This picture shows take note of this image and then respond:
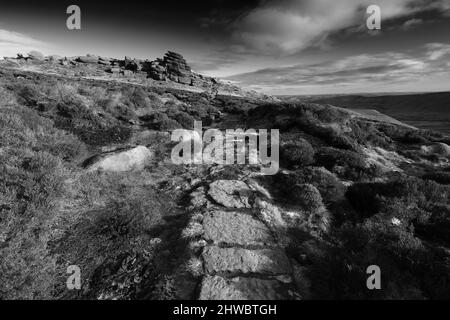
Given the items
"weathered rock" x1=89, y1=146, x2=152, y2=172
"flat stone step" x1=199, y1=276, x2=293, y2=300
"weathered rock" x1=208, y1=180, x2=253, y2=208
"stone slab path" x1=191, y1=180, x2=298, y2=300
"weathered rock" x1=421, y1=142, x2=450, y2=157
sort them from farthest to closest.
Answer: "weathered rock" x1=421, y1=142, x2=450, y2=157 → "weathered rock" x1=89, y1=146, x2=152, y2=172 → "weathered rock" x1=208, y1=180, x2=253, y2=208 → "stone slab path" x1=191, y1=180, x2=298, y2=300 → "flat stone step" x1=199, y1=276, x2=293, y2=300

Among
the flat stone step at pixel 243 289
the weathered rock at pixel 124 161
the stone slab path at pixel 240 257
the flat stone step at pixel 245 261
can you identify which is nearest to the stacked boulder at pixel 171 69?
the weathered rock at pixel 124 161

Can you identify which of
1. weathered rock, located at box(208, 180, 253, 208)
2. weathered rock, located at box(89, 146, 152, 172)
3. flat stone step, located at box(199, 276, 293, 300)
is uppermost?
weathered rock, located at box(89, 146, 152, 172)

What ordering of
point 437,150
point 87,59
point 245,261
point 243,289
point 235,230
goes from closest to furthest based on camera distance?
point 243,289 → point 245,261 → point 235,230 → point 437,150 → point 87,59

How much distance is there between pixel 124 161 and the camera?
879 cm

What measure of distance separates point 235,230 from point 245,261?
106 centimetres

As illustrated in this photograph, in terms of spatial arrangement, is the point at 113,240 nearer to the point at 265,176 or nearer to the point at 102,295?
the point at 102,295

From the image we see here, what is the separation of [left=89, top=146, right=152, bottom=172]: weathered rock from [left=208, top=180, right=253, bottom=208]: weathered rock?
3.02m

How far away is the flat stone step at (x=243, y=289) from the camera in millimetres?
4320

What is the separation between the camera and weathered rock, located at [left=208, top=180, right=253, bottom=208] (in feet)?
24.1

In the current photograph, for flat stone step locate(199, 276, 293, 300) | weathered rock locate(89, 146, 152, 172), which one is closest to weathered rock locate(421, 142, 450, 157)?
flat stone step locate(199, 276, 293, 300)

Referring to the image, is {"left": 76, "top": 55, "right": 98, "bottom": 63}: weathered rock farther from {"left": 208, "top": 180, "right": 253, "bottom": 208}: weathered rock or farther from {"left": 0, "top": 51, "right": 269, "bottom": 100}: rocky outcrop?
{"left": 208, "top": 180, "right": 253, "bottom": 208}: weathered rock

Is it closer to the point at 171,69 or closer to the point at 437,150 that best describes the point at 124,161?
the point at 437,150

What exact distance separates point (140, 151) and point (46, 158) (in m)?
3.05

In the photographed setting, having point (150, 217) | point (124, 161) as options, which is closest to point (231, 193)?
point (150, 217)
